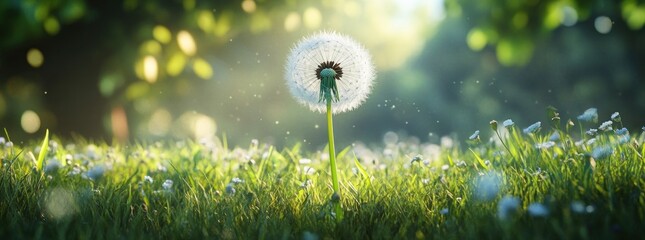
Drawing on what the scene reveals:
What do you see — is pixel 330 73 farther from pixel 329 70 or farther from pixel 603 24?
pixel 603 24

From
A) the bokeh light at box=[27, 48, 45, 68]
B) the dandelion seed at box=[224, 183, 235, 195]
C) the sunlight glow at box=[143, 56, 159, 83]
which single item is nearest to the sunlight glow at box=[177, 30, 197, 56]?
the sunlight glow at box=[143, 56, 159, 83]

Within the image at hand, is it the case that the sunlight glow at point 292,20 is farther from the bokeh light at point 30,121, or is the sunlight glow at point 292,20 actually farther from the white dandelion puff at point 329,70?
the white dandelion puff at point 329,70

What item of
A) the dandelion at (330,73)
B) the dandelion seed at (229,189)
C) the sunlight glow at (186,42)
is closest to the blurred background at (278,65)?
the sunlight glow at (186,42)

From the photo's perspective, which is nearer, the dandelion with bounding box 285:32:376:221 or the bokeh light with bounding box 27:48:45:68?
the dandelion with bounding box 285:32:376:221

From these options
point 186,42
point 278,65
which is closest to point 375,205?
point 186,42

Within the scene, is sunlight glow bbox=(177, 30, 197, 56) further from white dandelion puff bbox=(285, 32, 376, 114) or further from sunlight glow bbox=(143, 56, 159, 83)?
white dandelion puff bbox=(285, 32, 376, 114)

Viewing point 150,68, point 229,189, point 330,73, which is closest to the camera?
point 330,73

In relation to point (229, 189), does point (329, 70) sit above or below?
above
